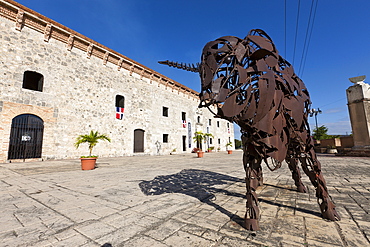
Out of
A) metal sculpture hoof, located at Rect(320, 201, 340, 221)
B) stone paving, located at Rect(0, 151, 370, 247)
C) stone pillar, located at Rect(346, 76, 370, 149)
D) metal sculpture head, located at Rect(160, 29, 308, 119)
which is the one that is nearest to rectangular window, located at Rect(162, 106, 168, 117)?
stone pillar, located at Rect(346, 76, 370, 149)

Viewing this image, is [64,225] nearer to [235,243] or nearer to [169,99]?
[235,243]

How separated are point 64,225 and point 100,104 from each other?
14.0m

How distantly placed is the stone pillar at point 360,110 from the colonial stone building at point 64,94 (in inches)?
656

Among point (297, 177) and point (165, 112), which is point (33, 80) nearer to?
point (165, 112)

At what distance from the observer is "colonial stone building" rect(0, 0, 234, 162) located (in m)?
10.3

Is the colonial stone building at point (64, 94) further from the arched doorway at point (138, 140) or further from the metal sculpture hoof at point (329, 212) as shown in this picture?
the metal sculpture hoof at point (329, 212)

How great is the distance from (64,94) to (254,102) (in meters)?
14.4

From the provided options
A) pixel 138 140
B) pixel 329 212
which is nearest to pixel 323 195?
pixel 329 212

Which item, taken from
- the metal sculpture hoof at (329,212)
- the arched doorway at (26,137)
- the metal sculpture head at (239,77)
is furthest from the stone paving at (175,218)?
the arched doorway at (26,137)

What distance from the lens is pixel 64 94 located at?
12320mm

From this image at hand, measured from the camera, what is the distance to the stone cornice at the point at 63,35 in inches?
413

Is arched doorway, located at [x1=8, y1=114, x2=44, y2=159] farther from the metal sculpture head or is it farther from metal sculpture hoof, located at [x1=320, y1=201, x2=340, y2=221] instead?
metal sculpture hoof, located at [x1=320, y1=201, x2=340, y2=221]

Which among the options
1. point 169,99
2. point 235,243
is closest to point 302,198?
point 235,243

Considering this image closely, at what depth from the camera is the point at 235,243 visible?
1726 mm
